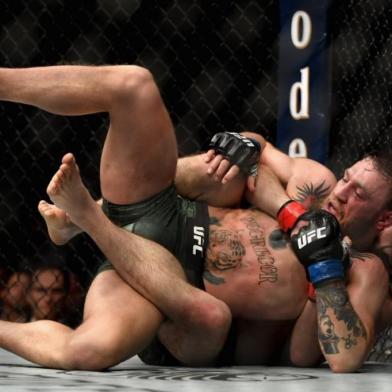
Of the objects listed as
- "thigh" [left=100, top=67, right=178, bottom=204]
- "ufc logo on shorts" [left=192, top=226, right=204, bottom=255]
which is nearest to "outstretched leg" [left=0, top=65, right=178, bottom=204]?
"thigh" [left=100, top=67, right=178, bottom=204]

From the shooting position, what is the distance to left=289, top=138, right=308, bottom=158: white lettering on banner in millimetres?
2670

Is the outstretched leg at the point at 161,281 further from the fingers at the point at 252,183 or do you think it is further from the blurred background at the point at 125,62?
the blurred background at the point at 125,62

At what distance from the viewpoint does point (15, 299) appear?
9.88 feet

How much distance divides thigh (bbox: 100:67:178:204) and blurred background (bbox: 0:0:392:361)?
1.05 meters

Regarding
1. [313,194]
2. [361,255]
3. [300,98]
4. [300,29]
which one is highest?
[300,29]

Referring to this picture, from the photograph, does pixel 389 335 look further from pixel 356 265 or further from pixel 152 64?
pixel 152 64

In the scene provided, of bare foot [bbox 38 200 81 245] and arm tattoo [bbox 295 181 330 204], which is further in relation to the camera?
arm tattoo [bbox 295 181 330 204]

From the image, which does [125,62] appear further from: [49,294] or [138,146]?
[138,146]

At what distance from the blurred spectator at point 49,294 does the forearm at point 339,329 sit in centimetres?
133

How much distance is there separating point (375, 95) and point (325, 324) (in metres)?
1.19

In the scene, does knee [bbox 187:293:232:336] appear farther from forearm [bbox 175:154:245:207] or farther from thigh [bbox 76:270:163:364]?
forearm [bbox 175:154:245:207]

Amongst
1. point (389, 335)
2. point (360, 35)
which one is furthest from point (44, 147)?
point (389, 335)

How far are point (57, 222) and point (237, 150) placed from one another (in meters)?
0.35

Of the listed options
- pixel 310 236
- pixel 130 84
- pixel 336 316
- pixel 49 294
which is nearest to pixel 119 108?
pixel 130 84
